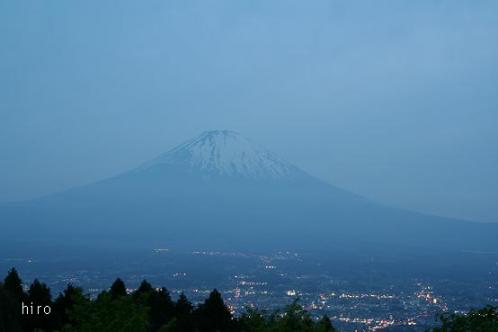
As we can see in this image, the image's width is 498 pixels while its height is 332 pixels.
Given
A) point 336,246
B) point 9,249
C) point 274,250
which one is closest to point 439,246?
point 336,246

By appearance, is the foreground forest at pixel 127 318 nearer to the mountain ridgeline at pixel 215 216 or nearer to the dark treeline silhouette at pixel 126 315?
the dark treeline silhouette at pixel 126 315

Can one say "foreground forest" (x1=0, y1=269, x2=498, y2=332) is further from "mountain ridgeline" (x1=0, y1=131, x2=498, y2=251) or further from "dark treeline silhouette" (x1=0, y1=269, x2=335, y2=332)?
"mountain ridgeline" (x1=0, y1=131, x2=498, y2=251)

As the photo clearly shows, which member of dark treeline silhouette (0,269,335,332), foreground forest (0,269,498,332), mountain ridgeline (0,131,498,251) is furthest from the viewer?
mountain ridgeline (0,131,498,251)

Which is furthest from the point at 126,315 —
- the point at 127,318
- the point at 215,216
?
the point at 215,216

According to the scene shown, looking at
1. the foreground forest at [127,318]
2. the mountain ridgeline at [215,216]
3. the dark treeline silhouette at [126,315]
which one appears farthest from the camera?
the mountain ridgeline at [215,216]

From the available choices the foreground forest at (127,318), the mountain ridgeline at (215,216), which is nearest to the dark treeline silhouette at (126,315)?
the foreground forest at (127,318)

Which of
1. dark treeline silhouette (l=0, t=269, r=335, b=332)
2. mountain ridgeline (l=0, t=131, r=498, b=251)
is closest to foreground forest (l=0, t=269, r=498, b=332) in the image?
dark treeline silhouette (l=0, t=269, r=335, b=332)

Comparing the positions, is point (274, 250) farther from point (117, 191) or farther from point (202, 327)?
point (202, 327)

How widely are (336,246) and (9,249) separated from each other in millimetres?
48569

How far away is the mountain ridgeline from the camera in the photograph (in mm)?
103688

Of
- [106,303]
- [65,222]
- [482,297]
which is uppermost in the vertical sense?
[65,222]

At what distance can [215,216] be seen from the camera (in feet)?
412

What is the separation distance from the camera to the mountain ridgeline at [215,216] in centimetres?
10369

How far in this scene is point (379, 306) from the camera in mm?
40312
